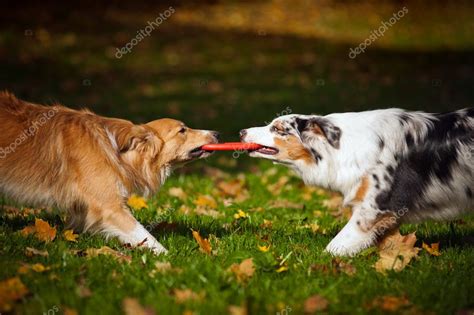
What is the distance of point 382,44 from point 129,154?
776 inches

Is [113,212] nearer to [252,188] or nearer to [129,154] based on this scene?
[129,154]

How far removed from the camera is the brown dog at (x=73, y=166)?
511 centimetres

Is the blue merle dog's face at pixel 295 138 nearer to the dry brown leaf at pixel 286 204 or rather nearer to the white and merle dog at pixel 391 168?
the white and merle dog at pixel 391 168

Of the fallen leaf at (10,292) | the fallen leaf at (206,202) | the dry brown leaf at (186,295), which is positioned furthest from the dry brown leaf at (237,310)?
the fallen leaf at (206,202)

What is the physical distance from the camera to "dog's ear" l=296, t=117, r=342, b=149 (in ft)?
17.4

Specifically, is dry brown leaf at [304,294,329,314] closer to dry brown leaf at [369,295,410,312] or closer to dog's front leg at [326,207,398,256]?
dry brown leaf at [369,295,410,312]

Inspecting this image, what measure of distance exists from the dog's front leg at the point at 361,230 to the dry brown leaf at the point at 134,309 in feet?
6.44

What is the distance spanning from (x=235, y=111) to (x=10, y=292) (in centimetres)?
1075

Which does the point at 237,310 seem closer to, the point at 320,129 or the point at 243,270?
the point at 243,270

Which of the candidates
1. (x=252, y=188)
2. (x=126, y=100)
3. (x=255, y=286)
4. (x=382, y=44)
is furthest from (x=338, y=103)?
(x=255, y=286)

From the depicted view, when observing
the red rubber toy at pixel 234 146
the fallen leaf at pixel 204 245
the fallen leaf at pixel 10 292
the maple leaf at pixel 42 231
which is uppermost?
the red rubber toy at pixel 234 146

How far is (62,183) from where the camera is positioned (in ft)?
17.0

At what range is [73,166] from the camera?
517 cm

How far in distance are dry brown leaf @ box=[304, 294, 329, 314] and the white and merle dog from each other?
1.21m
